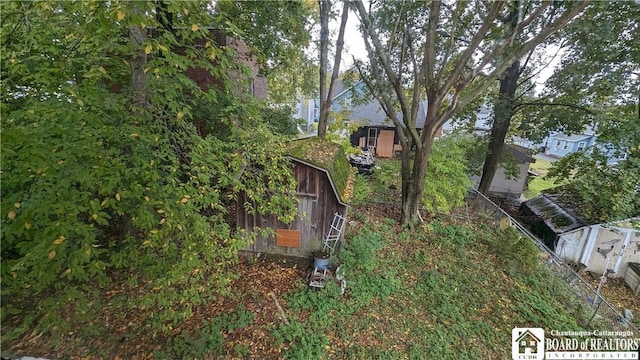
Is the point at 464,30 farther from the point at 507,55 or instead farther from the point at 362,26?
the point at 362,26

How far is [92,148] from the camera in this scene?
317cm

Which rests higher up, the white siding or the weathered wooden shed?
the weathered wooden shed

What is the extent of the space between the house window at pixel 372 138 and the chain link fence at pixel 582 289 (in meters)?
9.31

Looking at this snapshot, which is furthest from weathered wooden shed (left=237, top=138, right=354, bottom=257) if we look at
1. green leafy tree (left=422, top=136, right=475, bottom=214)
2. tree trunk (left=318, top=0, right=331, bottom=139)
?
green leafy tree (left=422, top=136, right=475, bottom=214)

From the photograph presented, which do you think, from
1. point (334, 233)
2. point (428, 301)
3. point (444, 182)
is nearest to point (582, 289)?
point (444, 182)

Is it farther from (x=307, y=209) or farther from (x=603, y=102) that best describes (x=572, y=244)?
(x=307, y=209)

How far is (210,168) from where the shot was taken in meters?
4.25

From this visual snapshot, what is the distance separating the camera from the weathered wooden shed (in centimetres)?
643

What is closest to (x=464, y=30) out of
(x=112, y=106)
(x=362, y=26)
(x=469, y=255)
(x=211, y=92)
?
(x=362, y=26)

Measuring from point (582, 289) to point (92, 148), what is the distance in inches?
462

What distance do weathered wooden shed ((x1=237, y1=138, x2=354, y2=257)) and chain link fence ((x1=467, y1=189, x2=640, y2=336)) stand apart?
6396 mm

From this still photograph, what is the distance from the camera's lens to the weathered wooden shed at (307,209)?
643 centimetres

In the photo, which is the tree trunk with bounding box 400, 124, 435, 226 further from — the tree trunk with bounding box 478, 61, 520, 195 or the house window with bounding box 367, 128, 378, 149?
the house window with bounding box 367, 128, 378, 149

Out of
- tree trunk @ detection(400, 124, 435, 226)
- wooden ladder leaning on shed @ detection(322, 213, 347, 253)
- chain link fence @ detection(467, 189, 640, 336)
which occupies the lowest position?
chain link fence @ detection(467, 189, 640, 336)
